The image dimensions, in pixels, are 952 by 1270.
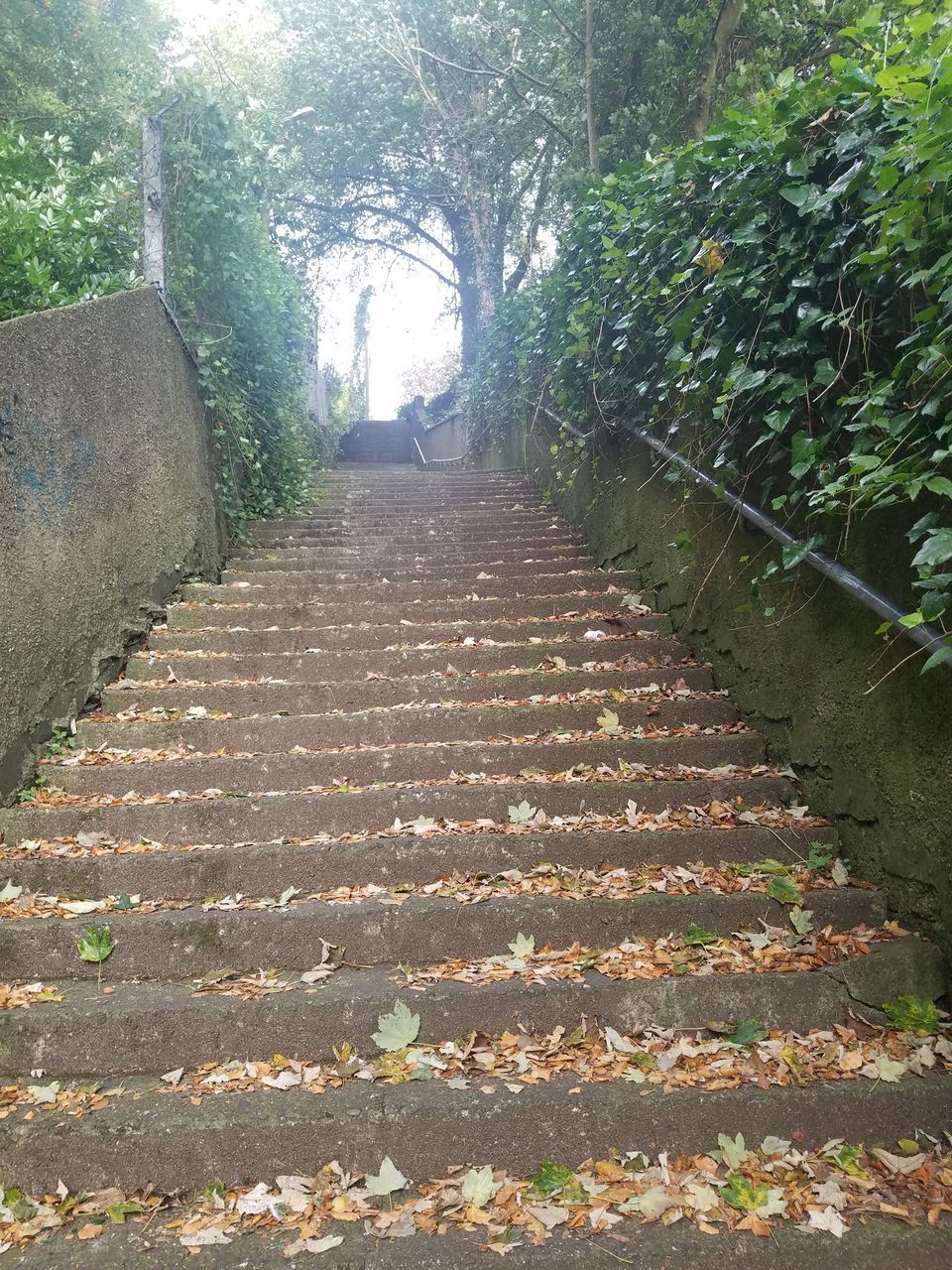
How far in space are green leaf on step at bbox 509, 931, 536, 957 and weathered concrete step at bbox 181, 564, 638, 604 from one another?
2880 mm

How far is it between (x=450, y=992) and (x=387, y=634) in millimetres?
2443

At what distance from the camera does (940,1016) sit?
2283mm

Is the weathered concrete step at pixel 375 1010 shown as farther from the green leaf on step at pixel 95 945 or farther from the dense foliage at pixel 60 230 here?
the dense foliage at pixel 60 230

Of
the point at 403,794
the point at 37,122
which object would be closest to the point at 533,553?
the point at 403,794

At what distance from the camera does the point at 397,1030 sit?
88.7 inches

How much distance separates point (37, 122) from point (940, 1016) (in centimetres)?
976

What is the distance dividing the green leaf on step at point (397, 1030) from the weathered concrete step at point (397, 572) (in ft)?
10.9

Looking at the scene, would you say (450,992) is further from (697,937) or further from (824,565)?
(824,565)

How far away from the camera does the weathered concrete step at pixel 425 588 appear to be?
201 inches

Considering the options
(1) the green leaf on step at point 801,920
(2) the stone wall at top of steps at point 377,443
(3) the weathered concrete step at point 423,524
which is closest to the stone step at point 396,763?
(1) the green leaf on step at point 801,920

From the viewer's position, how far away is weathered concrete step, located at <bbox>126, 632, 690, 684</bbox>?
408 cm

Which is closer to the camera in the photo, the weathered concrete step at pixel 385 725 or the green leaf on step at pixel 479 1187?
the green leaf on step at pixel 479 1187

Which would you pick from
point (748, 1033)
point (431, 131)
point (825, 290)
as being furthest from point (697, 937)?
point (431, 131)

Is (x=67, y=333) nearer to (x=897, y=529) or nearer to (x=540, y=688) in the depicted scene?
(x=540, y=688)
